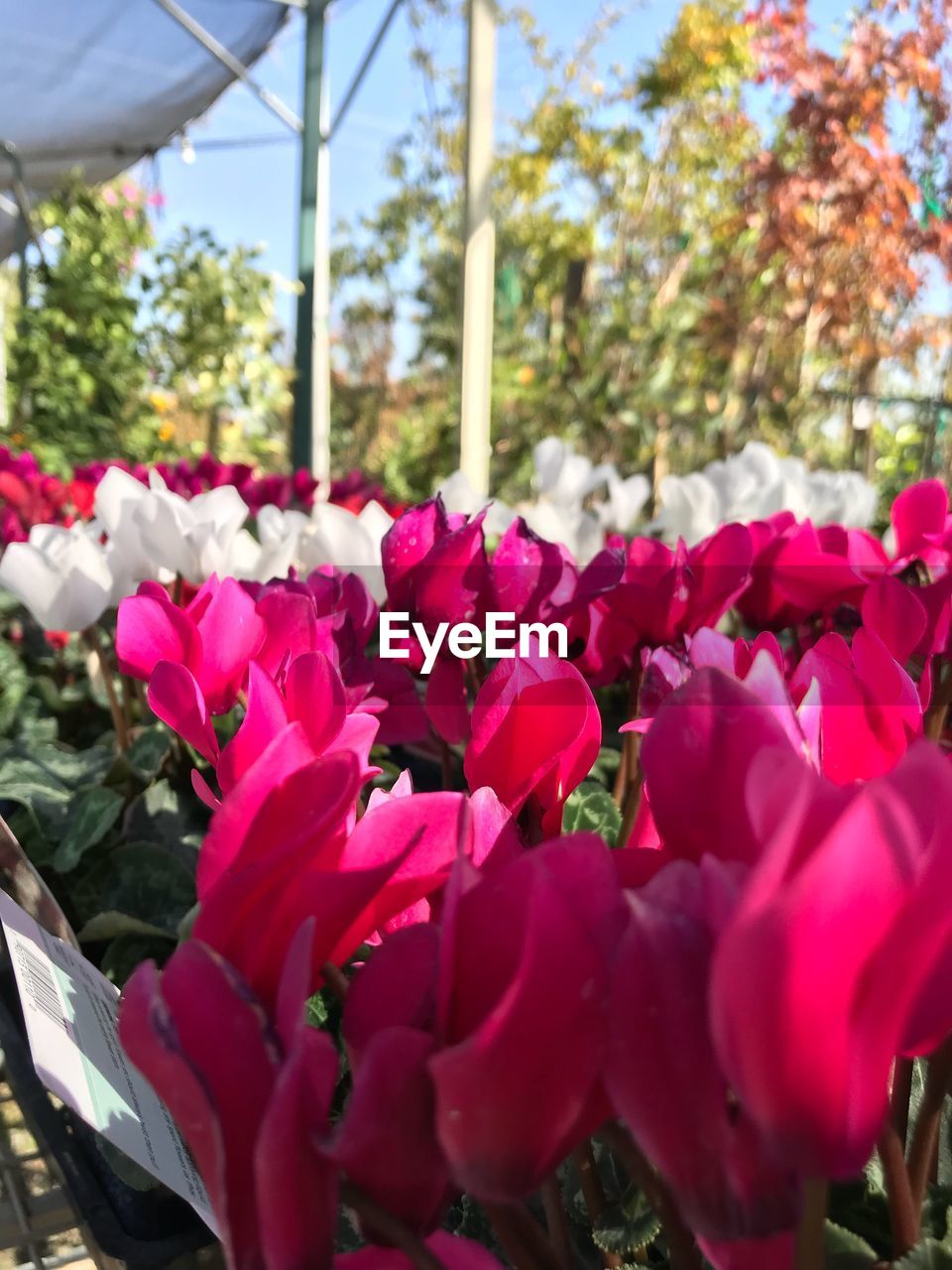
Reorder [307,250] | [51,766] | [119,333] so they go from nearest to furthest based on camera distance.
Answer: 1. [51,766]
2. [119,333]
3. [307,250]

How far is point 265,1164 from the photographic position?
0.79ft

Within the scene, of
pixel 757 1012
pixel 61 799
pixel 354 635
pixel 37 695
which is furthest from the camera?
pixel 37 695

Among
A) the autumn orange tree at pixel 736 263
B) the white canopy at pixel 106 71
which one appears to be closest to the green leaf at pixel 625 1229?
the autumn orange tree at pixel 736 263

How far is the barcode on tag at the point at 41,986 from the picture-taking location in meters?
0.50

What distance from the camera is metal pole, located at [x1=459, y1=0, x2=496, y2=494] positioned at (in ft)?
8.80

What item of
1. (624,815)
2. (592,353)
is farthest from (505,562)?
(592,353)

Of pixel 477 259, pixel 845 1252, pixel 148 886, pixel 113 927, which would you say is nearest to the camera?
pixel 845 1252

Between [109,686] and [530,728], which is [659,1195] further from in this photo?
[109,686]

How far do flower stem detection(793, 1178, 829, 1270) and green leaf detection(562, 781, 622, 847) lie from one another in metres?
0.49

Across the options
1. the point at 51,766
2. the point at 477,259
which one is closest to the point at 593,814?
the point at 51,766

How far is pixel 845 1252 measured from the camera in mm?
321

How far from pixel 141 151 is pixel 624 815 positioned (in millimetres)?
8409

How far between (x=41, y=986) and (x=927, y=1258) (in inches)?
15.9

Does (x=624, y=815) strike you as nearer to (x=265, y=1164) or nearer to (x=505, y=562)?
(x=505, y=562)
